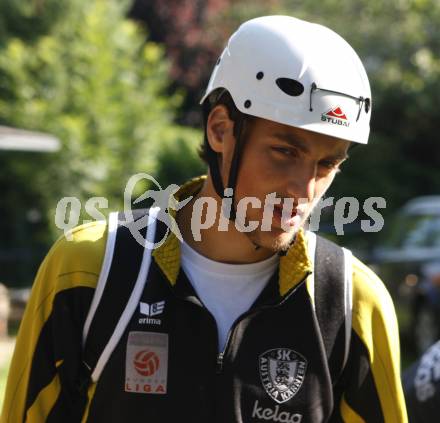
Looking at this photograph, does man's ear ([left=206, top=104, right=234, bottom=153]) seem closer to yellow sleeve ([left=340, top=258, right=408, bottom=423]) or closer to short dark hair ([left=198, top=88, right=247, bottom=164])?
short dark hair ([left=198, top=88, right=247, bottom=164])

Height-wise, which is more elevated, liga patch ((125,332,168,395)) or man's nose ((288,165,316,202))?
man's nose ((288,165,316,202))

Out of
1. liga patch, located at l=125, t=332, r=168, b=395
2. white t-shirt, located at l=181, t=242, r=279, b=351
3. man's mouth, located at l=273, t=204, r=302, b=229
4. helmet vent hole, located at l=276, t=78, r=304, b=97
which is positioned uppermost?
helmet vent hole, located at l=276, t=78, r=304, b=97

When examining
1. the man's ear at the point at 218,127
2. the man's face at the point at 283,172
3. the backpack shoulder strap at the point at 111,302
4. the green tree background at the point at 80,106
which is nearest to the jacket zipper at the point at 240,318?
the man's face at the point at 283,172

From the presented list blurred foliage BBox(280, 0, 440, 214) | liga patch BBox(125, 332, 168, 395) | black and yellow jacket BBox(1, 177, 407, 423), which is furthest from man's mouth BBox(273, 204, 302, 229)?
blurred foliage BBox(280, 0, 440, 214)

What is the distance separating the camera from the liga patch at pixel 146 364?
90.2 inches

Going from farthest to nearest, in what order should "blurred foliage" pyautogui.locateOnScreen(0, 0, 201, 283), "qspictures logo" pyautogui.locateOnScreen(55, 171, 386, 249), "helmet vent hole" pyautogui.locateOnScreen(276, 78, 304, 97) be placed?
1. "blurred foliage" pyautogui.locateOnScreen(0, 0, 201, 283)
2. "helmet vent hole" pyautogui.locateOnScreen(276, 78, 304, 97)
3. "qspictures logo" pyautogui.locateOnScreen(55, 171, 386, 249)

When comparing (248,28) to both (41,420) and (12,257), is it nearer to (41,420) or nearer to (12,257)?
(41,420)

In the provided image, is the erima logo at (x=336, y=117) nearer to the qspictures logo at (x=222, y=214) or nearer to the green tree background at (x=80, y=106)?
the qspictures logo at (x=222, y=214)

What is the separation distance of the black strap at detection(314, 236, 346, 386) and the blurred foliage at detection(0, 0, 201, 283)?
963 cm

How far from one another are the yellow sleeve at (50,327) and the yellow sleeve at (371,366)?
69 centimetres

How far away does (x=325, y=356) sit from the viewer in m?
2.33

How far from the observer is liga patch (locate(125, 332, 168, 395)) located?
229cm

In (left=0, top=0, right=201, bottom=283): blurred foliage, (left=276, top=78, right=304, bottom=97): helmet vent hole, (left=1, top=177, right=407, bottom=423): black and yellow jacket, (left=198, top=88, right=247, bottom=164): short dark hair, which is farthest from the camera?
(left=0, top=0, right=201, bottom=283): blurred foliage

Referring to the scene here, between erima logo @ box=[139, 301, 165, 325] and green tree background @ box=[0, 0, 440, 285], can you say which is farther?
green tree background @ box=[0, 0, 440, 285]
